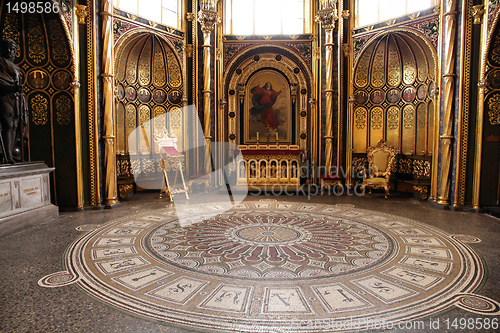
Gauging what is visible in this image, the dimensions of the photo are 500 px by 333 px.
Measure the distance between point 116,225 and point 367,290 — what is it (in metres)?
4.36

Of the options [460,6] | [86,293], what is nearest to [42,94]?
[86,293]

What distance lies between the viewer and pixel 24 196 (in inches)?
224

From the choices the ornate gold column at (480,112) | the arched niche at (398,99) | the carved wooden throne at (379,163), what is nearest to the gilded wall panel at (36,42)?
the arched niche at (398,99)

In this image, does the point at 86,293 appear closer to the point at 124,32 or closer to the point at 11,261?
the point at 11,261

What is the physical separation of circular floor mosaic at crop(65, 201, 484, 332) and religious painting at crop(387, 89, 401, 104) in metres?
5.18

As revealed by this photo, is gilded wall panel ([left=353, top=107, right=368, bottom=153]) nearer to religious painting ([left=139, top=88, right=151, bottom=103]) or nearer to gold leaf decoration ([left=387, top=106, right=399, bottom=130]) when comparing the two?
gold leaf decoration ([left=387, top=106, right=399, bottom=130])

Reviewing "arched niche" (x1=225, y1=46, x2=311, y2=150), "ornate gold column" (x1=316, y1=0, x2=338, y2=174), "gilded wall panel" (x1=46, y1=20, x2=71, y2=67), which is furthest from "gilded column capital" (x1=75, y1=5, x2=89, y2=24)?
"ornate gold column" (x1=316, y1=0, x2=338, y2=174)

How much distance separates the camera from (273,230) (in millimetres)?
5305

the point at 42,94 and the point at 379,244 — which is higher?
the point at 42,94

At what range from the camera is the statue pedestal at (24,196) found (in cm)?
523

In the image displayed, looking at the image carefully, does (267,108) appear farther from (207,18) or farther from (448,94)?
(448,94)

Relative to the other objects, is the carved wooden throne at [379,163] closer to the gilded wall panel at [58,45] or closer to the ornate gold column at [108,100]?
the ornate gold column at [108,100]

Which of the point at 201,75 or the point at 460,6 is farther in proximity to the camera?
the point at 201,75

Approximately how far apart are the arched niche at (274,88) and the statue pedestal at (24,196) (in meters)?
5.86
